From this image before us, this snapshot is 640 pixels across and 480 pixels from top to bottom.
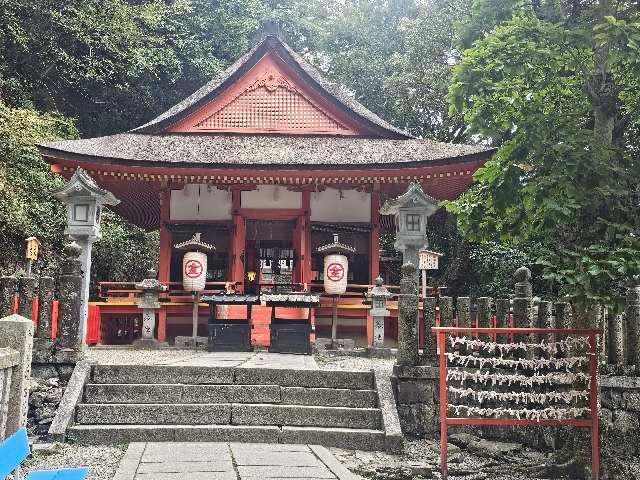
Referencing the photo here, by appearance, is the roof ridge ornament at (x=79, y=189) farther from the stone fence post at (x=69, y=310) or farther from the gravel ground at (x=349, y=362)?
the gravel ground at (x=349, y=362)

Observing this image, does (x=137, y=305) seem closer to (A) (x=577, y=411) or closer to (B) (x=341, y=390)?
(B) (x=341, y=390)

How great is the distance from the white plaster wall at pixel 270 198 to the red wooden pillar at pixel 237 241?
271 mm

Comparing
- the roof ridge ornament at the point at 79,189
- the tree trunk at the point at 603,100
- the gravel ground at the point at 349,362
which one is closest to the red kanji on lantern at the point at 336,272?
the gravel ground at the point at 349,362

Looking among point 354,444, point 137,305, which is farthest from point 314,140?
point 354,444

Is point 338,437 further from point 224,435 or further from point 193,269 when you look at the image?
point 193,269

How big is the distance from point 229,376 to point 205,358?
2140mm

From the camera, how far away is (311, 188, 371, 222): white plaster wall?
16.2 m

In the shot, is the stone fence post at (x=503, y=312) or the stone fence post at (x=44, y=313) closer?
the stone fence post at (x=503, y=312)

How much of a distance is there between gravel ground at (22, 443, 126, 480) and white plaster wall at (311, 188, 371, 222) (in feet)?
32.4

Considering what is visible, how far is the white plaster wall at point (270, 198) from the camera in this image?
16031 mm

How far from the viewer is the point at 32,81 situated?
25984mm

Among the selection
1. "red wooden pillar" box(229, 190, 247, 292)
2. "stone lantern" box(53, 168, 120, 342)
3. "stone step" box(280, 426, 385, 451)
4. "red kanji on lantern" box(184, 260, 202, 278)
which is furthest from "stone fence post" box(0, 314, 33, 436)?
"red wooden pillar" box(229, 190, 247, 292)

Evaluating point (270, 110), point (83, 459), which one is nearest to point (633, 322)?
point (83, 459)

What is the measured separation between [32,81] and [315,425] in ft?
77.9
